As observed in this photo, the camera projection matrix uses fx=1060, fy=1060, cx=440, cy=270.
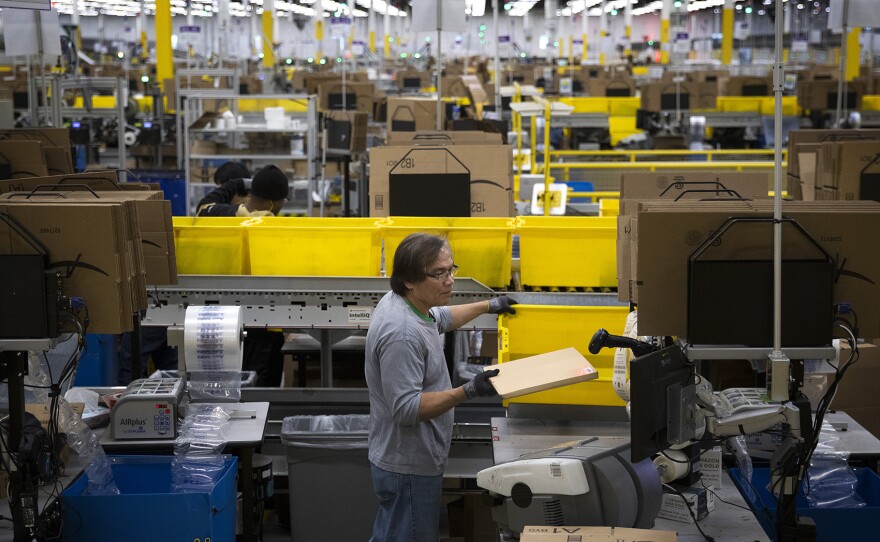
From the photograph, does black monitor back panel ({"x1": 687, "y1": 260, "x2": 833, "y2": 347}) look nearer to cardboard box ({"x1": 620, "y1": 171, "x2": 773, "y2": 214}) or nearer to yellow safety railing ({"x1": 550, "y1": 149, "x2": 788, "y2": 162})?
cardboard box ({"x1": 620, "y1": 171, "x2": 773, "y2": 214})

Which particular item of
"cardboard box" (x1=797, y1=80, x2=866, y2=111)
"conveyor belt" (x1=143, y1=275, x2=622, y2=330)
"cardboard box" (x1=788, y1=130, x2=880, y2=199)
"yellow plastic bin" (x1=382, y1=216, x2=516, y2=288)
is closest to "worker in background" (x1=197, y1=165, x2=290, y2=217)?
"conveyor belt" (x1=143, y1=275, x2=622, y2=330)

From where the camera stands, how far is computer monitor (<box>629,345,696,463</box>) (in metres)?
2.76

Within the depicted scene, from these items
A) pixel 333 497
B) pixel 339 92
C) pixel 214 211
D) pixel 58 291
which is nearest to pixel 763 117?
pixel 339 92

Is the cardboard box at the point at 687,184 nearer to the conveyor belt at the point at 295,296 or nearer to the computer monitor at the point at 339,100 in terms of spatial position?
the conveyor belt at the point at 295,296

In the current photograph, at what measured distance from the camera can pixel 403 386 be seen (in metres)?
3.27

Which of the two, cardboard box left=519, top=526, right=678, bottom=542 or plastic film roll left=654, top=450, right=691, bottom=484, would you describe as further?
plastic film roll left=654, top=450, right=691, bottom=484

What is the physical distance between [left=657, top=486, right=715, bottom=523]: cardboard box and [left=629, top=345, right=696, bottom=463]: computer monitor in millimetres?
385

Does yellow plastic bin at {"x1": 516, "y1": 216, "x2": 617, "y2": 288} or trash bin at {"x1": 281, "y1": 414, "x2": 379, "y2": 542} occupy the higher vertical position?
yellow plastic bin at {"x1": 516, "y1": 216, "x2": 617, "y2": 288}

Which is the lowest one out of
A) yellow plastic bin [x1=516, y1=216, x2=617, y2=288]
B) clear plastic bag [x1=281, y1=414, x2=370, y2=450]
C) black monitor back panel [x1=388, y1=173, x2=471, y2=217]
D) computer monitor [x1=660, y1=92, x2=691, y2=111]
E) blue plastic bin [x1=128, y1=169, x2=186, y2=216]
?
clear plastic bag [x1=281, y1=414, x2=370, y2=450]

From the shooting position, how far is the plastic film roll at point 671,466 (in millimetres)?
3207

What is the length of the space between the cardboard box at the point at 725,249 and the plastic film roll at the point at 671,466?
45 cm

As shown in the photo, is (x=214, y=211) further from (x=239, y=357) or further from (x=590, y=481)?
(x=590, y=481)

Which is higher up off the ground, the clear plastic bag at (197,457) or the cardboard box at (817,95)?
the cardboard box at (817,95)

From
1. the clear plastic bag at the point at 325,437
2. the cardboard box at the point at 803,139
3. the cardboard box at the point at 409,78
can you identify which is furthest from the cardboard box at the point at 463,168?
the cardboard box at the point at 409,78
